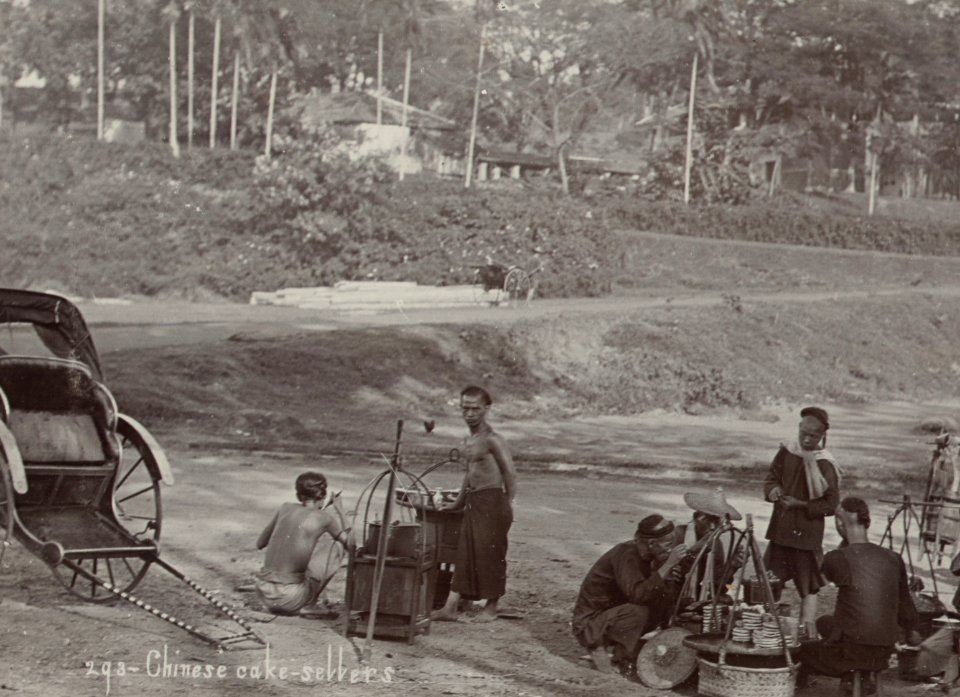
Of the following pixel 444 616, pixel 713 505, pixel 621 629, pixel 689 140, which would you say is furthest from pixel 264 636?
pixel 689 140

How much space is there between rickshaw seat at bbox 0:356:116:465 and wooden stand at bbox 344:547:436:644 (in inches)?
88.3

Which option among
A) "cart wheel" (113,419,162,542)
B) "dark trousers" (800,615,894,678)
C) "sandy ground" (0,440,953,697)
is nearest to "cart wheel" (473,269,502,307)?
"cart wheel" (113,419,162,542)

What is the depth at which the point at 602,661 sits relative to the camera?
31.6 feet

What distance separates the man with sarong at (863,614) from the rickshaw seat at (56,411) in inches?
211

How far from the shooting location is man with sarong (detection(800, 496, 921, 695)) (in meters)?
8.86

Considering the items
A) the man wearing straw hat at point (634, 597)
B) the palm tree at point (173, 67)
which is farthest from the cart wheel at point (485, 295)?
the man wearing straw hat at point (634, 597)

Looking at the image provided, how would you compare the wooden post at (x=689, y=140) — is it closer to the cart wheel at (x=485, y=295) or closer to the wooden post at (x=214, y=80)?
the cart wheel at (x=485, y=295)

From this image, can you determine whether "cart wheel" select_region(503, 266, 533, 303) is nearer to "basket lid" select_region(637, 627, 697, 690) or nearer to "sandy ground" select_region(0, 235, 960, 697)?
"sandy ground" select_region(0, 235, 960, 697)

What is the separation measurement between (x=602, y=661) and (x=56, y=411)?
14.6ft

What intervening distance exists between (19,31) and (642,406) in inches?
1949

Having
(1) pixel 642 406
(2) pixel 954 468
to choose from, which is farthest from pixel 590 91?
(2) pixel 954 468

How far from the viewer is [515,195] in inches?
1774

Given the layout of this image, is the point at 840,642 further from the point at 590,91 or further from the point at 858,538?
the point at 590,91

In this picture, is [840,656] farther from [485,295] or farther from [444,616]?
[485,295]
